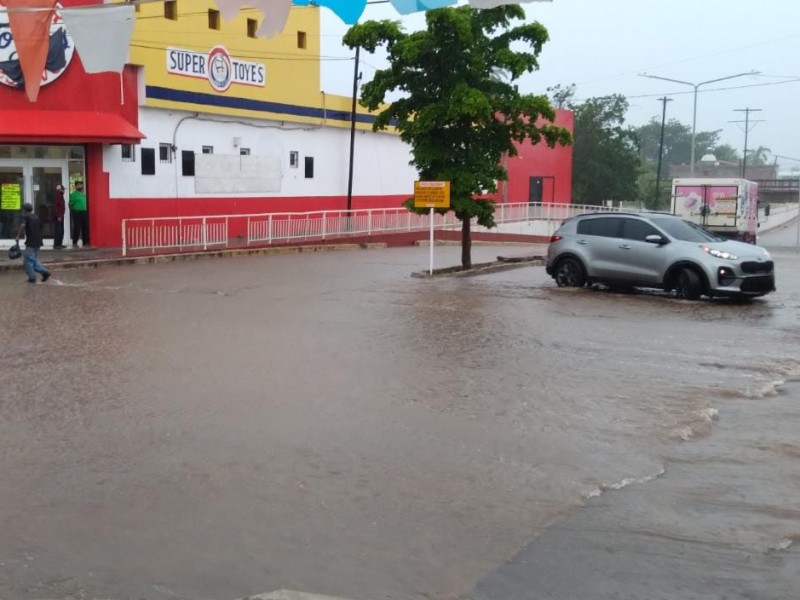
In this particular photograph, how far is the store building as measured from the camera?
81.3ft

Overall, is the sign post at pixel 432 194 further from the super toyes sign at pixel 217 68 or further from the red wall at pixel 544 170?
the red wall at pixel 544 170

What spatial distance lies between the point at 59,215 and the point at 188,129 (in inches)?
231

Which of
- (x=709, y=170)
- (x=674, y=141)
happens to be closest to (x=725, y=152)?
(x=674, y=141)

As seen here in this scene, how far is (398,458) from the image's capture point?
6.66 m

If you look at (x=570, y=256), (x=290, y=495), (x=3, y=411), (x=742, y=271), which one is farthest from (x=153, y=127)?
(x=290, y=495)

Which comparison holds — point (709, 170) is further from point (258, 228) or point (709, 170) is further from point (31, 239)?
point (31, 239)

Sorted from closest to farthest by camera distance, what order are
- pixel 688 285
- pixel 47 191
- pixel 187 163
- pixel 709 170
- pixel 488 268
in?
1. pixel 688 285
2. pixel 488 268
3. pixel 47 191
4. pixel 187 163
5. pixel 709 170

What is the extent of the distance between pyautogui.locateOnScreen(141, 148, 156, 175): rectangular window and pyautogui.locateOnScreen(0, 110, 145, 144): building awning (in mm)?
1927

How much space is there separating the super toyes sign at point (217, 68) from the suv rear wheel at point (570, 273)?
50.9ft

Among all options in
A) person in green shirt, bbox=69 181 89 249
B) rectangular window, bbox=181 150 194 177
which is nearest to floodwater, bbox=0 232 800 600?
person in green shirt, bbox=69 181 89 249

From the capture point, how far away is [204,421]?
7.67 meters

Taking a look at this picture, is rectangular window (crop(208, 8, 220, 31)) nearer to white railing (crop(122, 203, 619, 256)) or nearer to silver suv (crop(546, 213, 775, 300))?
white railing (crop(122, 203, 619, 256))

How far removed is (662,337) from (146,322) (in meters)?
7.24

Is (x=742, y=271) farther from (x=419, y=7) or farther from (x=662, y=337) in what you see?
(x=419, y=7)
